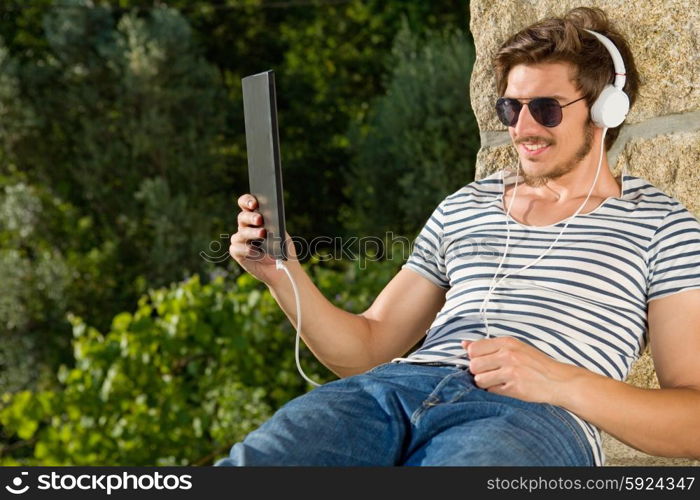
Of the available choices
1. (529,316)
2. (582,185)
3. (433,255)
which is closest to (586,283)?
(529,316)

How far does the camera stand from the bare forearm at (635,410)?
175 cm

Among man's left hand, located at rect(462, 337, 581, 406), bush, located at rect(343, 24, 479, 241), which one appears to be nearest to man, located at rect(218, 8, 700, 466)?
man's left hand, located at rect(462, 337, 581, 406)

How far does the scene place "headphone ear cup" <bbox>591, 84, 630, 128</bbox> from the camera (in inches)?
84.4

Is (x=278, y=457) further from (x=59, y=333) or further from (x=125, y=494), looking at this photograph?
(x=59, y=333)

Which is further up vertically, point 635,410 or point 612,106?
point 612,106

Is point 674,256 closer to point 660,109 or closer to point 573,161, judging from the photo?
point 573,161

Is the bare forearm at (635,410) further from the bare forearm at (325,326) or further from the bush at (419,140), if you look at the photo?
the bush at (419,140)

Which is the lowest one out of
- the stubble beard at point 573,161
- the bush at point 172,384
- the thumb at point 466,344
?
the bush at point 172,384

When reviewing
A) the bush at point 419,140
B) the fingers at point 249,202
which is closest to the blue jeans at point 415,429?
the fingers at point 249,202

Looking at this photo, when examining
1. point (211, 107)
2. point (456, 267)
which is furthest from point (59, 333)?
point (456, 267)

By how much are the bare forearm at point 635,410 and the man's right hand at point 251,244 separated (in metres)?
Answer: 0.70

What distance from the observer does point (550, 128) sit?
7.06ft

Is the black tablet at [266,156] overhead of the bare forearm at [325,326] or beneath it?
overhead

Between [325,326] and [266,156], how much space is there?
1.52 feet
